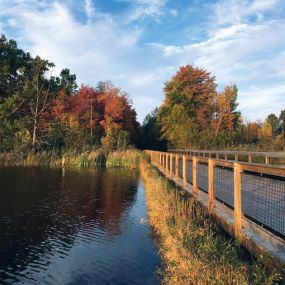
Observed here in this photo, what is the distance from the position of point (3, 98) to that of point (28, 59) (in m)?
5.94

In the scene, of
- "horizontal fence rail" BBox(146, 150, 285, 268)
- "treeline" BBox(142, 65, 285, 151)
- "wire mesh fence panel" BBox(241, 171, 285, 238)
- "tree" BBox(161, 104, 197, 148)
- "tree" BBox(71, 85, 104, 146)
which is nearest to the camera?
"horizontal fence rail" BBox(146, 150, 285, 268)

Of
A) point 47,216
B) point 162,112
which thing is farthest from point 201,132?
point 47,216

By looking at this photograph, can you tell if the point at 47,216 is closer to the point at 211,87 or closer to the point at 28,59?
the point at 28,59

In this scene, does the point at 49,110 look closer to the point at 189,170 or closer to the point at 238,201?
the point at 189,170

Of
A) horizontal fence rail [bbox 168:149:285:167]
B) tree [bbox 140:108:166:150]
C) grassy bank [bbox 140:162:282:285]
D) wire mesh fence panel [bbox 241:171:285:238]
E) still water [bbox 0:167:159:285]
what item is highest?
tree [bbox 140:108:166:150]

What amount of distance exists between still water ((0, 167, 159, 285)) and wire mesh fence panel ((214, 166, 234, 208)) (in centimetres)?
193

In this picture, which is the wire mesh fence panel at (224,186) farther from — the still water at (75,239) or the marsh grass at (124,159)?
the marsh grass at (124,159)

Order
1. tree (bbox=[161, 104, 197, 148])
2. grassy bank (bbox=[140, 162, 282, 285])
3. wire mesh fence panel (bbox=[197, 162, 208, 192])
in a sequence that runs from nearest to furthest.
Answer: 1. grassy bank (bbox=[140, 162, 282, 285])
2. wire mesh fence panel (bbox=[197, 162, 208, 192])
3. tree (bbox=[161, 104, 197, 148])

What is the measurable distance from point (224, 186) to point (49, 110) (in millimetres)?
39646

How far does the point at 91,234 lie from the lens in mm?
9906

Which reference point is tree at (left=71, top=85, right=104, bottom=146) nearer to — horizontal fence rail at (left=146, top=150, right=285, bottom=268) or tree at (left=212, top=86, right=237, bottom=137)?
tree at (left=212, top=86, right=237, bottom=137)

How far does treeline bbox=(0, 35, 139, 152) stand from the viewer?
40.7 m

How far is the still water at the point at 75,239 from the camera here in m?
7.02

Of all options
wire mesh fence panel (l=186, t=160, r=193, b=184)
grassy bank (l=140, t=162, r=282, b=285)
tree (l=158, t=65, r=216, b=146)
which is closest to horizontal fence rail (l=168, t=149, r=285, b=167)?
wire mesh fence panel (l=186, t=160, r=193, b=184)
